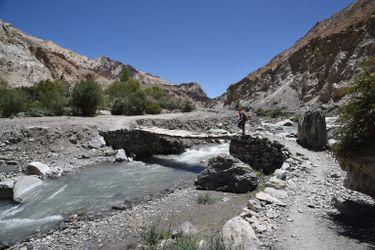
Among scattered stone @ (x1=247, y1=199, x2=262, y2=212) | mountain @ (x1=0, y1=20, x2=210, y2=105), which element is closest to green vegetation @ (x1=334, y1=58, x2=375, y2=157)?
scattered stone @ (x1=247, y1=199, x2=262, y2=212)

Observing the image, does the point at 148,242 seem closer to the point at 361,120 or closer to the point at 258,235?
the point at 258,235

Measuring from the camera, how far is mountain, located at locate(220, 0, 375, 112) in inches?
1750

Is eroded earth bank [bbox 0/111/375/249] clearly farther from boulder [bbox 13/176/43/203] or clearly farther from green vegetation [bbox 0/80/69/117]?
green vegetation [bbox 0/80/69/117]

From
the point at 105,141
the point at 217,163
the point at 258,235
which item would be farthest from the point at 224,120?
the point at 258,235

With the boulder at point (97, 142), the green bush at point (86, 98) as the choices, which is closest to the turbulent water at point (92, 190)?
the boulder at point (97, 142)

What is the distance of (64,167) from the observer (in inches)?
620

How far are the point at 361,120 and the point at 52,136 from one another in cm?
1695

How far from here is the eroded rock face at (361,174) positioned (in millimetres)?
6492

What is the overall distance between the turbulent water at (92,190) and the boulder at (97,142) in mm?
2750

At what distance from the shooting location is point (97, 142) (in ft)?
64.7

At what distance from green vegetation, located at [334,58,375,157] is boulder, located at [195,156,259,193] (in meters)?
4.36

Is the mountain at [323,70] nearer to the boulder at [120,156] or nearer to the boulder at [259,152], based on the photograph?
the boulder at [259,152]

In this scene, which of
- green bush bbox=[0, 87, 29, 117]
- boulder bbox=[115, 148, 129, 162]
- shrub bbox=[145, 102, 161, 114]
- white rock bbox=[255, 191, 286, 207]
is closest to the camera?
white rock bbox=[255, 191, 286, 207]

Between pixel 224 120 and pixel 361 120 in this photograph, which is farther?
pixel 224 120
